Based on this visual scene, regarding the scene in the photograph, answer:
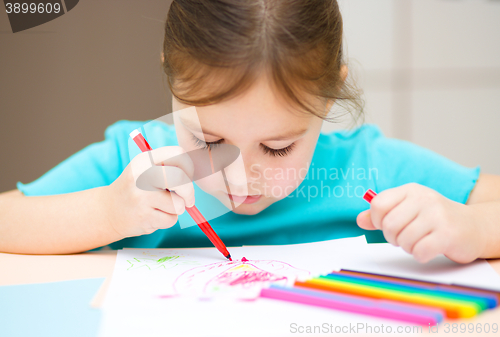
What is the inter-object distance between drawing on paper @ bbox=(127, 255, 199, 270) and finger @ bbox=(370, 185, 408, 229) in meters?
0.18

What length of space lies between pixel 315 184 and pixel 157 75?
0.58m

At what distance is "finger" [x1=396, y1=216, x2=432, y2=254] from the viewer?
1.19ft

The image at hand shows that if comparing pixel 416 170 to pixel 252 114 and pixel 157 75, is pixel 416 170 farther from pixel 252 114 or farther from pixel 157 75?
pixel 157 75

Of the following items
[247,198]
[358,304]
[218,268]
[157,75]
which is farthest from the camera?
[157,75]

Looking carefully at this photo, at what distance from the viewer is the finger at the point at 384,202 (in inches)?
14.7

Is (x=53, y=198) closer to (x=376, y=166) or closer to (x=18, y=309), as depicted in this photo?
(x=18, y=309)

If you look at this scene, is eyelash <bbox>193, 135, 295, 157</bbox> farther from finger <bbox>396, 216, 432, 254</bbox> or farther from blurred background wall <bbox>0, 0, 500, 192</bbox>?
blurred background wall <bbox>0, 0, 500, 192</bbox>

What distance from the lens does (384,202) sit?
0.37 m

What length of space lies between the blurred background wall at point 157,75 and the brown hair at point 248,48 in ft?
1.33

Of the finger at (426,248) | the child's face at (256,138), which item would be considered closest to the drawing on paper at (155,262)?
the child's face at (256,138)

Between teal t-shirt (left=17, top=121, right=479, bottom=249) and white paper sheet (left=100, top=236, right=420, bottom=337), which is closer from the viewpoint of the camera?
white paper sheet (left=100, top=236, right=420, bottom=337)

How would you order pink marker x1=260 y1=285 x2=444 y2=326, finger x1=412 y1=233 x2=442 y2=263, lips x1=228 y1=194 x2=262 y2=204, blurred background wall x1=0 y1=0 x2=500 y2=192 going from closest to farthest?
pink marker x1=260 y1=285 x2=444 y2=326 → finger x1=412 y1=233 x2=442 y2=263 → lips x1=228 y1=194 x2=262 y2=204 → blurred background wall x1=0 y1=0 x2=500 y2=192

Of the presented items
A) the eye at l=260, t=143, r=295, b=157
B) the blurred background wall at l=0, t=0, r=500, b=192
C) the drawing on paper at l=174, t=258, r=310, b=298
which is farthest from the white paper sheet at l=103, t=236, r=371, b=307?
the blurred background wall at l=0, t=0, r=500, b=192

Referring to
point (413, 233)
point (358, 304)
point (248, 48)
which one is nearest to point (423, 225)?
point (413, 233)
